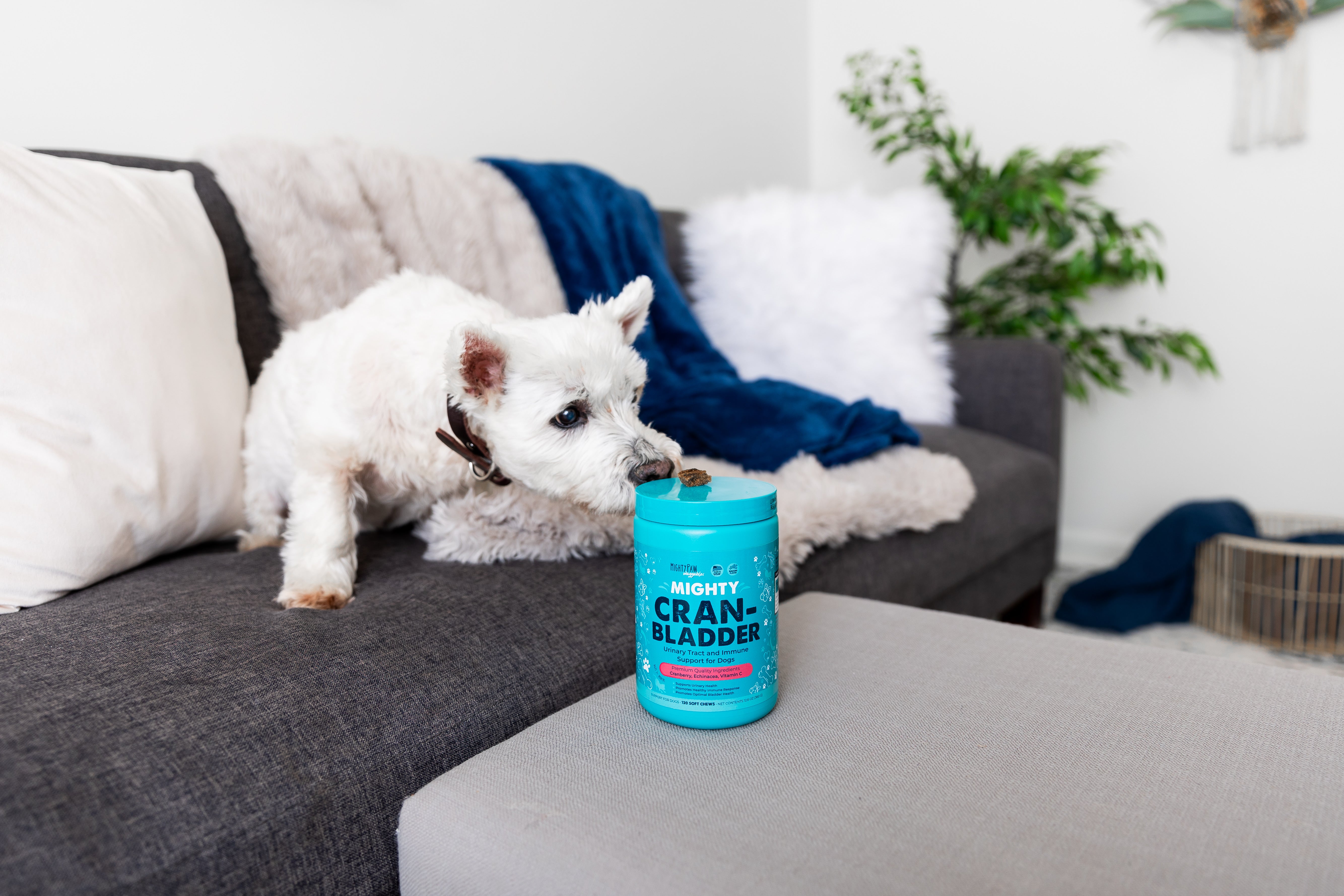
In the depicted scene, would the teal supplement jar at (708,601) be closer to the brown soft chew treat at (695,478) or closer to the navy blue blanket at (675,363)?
the brown soft chew treat at (695,478)

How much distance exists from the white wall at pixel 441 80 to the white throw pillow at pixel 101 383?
17.4 inches

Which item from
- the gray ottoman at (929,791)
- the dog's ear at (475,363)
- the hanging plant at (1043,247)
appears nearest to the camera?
the gray ottoman at (929,791)

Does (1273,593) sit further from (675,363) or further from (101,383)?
(101,383)

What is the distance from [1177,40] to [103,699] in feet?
10.4

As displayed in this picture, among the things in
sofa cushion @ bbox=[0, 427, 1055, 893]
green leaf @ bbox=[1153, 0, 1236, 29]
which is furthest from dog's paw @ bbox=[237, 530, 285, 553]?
green leaf @ bbox=[1153, 0, 1236, 29]

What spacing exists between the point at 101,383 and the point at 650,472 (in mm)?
639

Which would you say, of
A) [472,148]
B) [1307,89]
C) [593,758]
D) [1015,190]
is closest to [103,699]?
[593,758]

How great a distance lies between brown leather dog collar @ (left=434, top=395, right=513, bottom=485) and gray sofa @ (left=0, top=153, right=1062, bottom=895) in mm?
128

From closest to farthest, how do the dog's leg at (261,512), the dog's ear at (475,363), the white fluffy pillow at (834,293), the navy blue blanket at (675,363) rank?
the dog's ear at (475,363)
the dog's leg at (261,512)
the navy blue blanket at (675,363)
the white fluffy pillow at (834,293)

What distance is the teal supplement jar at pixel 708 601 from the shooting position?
25.7 inches

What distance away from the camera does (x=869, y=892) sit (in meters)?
0.50

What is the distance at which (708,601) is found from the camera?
0.66 m

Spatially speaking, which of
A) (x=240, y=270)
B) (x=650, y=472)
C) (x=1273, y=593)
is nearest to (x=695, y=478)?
(x=650, y=472)

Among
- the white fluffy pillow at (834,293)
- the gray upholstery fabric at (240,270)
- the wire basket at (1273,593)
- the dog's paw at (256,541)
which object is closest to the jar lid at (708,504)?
the dog's paw at (256,541)
